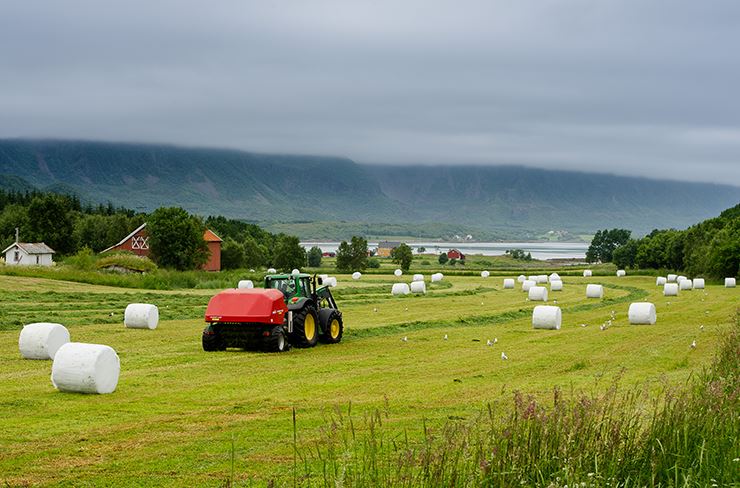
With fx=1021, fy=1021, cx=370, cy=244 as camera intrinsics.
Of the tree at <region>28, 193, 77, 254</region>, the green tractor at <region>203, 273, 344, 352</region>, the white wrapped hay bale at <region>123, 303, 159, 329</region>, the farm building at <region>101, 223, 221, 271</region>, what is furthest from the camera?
the tree at <region>28, 193, 77, 254</region>

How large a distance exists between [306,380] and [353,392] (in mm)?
2234

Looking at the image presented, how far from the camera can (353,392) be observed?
21.5 meters

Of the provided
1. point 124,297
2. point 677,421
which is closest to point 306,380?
point 677,421

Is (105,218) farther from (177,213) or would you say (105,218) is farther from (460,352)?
(460,352)

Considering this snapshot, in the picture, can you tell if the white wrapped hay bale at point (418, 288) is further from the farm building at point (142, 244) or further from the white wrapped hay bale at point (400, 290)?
the farm building at point (142, 244)

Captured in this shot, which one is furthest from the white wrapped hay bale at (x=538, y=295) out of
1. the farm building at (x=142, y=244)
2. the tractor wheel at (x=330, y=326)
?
the farm building at (x=142, y=244)

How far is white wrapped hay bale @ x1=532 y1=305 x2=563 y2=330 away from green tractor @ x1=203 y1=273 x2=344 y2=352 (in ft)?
35.0

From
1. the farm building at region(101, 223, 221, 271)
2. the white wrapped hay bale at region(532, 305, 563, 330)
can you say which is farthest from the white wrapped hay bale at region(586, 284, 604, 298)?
the farm building at region(101, 223, 221, 271)

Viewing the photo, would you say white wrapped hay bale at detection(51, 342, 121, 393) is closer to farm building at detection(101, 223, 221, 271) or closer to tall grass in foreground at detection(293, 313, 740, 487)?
tall grass in foreground at detection(293, 313, 740, 487)

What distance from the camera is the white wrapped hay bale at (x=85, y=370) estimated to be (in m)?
20.5

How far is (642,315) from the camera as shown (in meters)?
40.8

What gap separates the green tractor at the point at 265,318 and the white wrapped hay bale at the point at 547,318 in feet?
35.0

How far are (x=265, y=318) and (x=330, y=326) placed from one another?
13.9 ft

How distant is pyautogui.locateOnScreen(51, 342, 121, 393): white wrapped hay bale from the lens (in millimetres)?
20484
